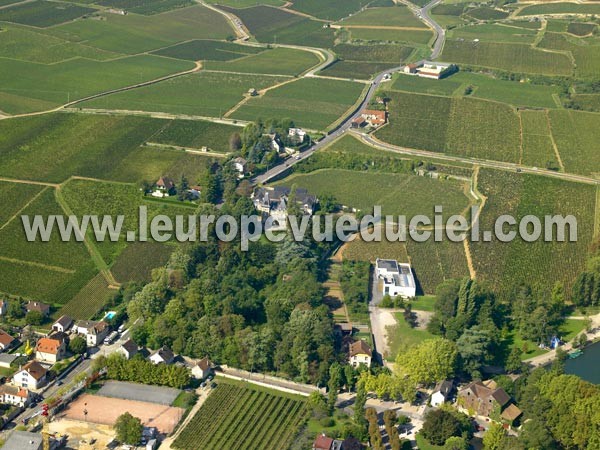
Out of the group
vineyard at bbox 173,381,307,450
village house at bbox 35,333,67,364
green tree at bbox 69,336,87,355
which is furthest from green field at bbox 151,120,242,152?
vineyard at bbox 173,381,307,450

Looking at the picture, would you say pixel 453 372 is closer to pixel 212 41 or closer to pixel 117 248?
pixel 117 248

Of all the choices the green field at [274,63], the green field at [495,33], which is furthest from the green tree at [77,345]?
the green field at [495,33]

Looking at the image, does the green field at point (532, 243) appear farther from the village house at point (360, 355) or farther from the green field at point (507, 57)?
the green field at point (507, 57)

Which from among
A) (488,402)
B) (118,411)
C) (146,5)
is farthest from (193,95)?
(488,402)

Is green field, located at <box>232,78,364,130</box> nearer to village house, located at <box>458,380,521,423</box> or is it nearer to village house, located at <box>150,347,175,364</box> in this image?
village house, located at <box>150,347,175,364</box>

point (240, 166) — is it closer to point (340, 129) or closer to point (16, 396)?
point (340, 129)

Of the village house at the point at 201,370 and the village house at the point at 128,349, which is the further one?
the village house at the point at 128,349
